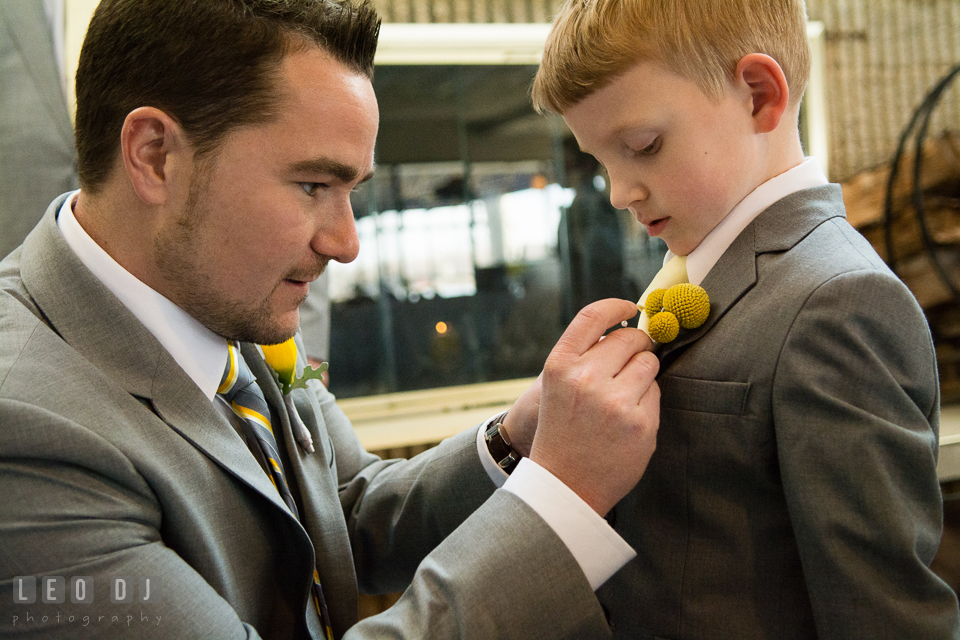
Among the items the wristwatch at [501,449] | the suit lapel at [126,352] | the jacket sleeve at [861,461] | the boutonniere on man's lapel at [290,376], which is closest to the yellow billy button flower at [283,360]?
the boutonniere on man's lapel at [290,376]

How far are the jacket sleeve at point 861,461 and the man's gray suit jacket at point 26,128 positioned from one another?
6.06 ft

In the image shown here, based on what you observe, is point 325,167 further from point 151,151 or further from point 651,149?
point 651,149

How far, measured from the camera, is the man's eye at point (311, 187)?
1.07 metres

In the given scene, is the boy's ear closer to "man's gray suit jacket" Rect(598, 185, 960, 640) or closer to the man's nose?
"man's gray suit jacket" Rect(598, 185, 960, 640)

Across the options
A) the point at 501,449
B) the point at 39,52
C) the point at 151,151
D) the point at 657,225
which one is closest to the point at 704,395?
the point at 657,225

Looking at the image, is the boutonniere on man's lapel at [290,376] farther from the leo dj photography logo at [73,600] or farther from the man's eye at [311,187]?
the leo dj photography logo at [73,600]

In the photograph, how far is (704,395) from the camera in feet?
2.88

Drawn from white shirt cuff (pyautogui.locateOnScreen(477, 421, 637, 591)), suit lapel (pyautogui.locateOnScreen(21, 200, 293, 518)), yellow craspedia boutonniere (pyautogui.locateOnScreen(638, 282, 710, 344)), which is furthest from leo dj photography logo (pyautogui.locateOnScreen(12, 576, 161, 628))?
yellow craspedia boutonniere (pyautogui.locateOnScreen(638, 282, 710, 344))

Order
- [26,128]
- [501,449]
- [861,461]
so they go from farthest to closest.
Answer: [26,128] → [501,449] → [861,461]

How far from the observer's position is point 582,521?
85 cm

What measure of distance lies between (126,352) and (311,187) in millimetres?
345

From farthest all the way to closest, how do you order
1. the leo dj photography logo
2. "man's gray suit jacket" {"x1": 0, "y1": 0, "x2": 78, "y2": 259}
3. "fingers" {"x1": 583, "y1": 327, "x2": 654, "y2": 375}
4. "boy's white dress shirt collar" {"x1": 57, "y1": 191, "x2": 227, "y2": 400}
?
"man's gray suit jacket" {"x1": 0, "y1": 0, "x2": 78, "y2": 259} < "boy's white dress shirt collar" {"x1": 57, "y1": 191, "x2": 227, "y2": 400} < "fingers" {"x1": 583, "y1": 327, "x2": 654, "y2": 375} < the leo dj photography logo

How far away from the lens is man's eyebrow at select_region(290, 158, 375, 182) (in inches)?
40.9

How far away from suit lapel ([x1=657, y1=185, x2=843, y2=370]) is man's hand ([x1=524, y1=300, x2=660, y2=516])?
7 centimetres
